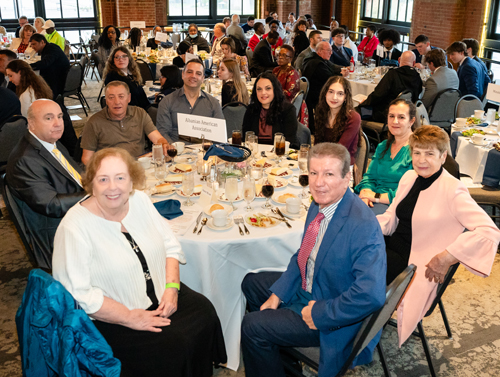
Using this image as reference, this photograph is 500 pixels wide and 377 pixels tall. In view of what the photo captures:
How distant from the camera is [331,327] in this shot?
1.95m

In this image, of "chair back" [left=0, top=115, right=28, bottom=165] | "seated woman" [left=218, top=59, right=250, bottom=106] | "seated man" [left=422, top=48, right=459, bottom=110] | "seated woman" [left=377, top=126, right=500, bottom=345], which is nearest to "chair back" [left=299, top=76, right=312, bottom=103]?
"seated woman" [left=218, top=59, right=250, bottom=106]

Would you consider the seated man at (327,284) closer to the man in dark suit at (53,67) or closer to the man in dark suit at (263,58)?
the man in dark suit at (53,67)

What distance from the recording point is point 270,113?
4.09 metres

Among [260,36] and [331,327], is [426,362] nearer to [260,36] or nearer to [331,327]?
[331,327]

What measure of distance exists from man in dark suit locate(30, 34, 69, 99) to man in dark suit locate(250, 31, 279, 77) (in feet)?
9.96

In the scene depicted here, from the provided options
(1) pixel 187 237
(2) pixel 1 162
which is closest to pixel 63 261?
(1) pixel 187 237

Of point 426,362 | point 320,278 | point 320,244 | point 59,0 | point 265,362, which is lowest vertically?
point 426,362

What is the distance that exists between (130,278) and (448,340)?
1.93 m

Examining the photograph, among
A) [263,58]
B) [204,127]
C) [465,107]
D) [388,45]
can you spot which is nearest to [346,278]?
[204,127]

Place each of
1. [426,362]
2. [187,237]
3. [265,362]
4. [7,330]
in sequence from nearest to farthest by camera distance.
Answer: [265,362] < [187,237] < [426,362] < [7,330]

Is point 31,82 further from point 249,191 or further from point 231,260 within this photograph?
point 231,260

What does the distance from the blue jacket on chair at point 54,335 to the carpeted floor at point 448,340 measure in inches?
37.8

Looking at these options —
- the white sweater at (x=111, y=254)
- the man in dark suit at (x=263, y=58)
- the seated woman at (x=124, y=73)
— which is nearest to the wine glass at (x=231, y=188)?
the white sweater at (x=111, y=254)

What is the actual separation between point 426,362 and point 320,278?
1.09m
